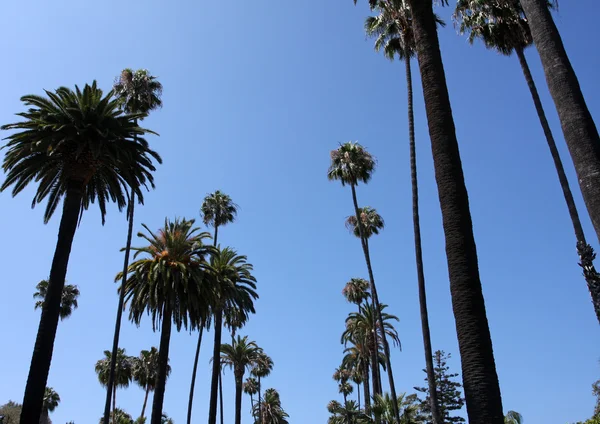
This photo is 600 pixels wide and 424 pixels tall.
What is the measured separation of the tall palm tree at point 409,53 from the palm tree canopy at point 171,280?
14367 mm

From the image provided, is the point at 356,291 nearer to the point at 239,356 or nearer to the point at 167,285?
the point at 239,356

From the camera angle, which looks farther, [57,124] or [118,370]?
[118,370]

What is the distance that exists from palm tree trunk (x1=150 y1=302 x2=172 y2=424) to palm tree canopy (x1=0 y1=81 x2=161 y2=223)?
36.0 ft

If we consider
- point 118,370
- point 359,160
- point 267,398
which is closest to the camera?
point 359,160

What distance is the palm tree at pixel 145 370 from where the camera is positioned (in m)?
63.4

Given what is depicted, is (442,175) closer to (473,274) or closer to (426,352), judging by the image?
(473,274)

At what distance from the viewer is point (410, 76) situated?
29047mm

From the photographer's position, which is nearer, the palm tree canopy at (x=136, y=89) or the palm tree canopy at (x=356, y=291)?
the palm tree canopy at (x=136, y=89)

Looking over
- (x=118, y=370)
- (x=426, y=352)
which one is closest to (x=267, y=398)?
(x=118, y=370)

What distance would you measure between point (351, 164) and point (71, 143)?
23498mm

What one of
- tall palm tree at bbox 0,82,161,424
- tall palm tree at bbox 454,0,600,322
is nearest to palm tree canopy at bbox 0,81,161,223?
tall palm tree at bbox 0,82,161,424

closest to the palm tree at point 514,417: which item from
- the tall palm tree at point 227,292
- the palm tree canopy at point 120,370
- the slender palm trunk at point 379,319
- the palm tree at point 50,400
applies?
the slender palm trunk at point 379,319

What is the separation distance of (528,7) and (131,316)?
29832mm

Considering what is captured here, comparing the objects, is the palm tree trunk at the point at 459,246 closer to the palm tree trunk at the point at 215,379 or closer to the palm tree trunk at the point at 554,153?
the palm tree trunk at the point at 554,153
